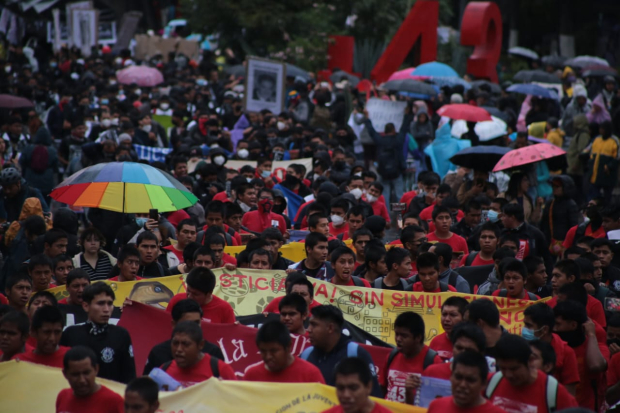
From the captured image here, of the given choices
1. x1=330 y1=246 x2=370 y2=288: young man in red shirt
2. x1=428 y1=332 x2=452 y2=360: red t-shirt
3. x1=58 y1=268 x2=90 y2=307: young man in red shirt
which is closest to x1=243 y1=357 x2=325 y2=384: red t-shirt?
x1=428 y1=332 x2=452 y2=360: red t-shirt

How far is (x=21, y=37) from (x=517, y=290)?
34434mm

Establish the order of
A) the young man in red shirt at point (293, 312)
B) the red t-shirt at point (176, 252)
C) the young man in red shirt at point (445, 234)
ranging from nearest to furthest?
the young man in red shirt at point (293, 312) → the red t-shirt at point (176, 252) → the young man in red shirt at point (445, 234)

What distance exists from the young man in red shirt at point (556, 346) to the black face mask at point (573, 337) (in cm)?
42

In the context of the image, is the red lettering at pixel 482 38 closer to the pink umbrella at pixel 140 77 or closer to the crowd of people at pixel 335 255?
the crowd of people at pixel 335 255

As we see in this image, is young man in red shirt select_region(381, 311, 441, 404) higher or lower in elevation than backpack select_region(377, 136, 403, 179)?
higher

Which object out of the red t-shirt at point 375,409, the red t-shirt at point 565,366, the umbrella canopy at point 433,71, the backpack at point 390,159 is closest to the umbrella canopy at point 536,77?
the umbrella canopy at point 433,71

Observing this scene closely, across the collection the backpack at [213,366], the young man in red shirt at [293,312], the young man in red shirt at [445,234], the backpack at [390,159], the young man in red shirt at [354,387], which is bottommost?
the backpack at [390,159]

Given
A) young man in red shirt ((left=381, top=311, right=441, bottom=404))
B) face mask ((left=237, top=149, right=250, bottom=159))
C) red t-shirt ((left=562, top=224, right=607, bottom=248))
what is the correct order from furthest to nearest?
face mask ((left=237, top=149, right=250, bottom=159)) → red t-shirt ((left=562, top=224, right=607, bottom=248)) → young man in red shirt ((left=381, top=311, right=441, bottom=404))

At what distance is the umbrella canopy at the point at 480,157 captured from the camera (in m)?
14.3

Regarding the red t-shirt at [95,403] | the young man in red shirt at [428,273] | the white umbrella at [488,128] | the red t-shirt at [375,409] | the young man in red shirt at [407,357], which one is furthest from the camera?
the white umbrella at [488,128]

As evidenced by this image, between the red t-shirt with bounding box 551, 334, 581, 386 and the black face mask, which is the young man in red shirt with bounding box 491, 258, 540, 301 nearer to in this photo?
the black face mask

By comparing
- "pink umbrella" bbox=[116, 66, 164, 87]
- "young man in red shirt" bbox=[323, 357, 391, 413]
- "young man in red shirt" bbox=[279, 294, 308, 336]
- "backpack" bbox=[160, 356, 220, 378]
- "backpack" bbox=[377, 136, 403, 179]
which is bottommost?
"backpack" bbox=[377, 136, 403, 179]

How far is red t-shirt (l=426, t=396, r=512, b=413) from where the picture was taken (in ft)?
17.9

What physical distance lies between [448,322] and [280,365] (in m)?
1.50
